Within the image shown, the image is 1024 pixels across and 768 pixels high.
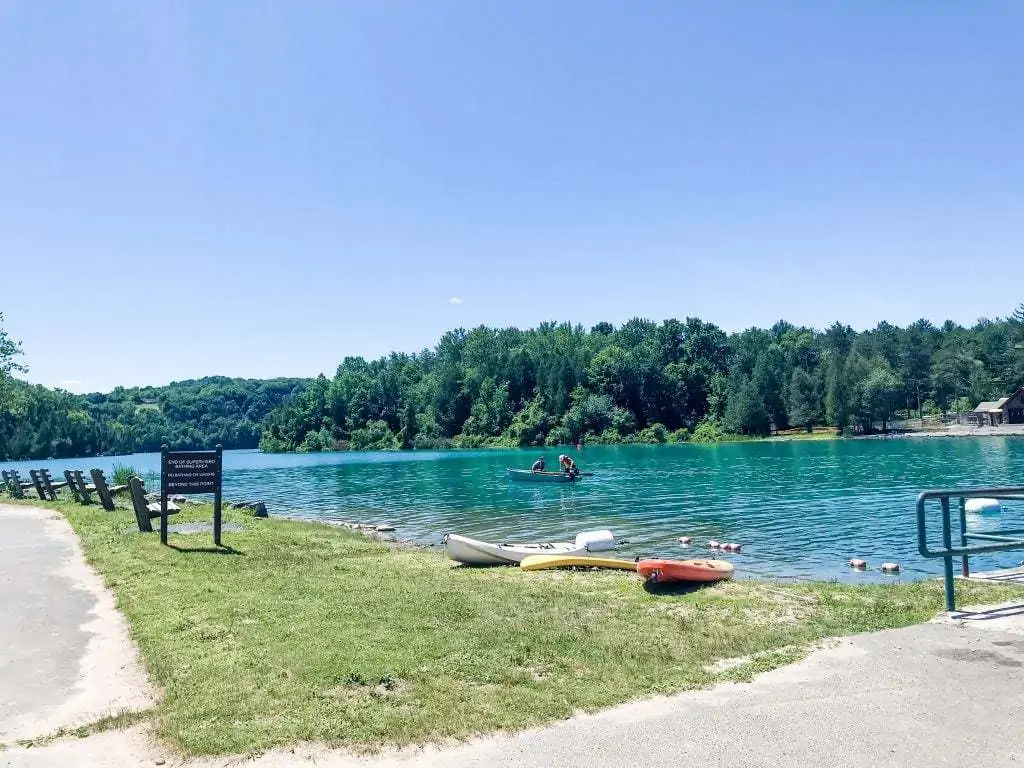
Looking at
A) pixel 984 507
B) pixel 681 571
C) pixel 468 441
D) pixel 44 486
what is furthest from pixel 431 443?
pixel 681 571

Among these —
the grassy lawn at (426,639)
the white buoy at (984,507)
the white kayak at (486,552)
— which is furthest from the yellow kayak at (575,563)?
the white buoy at (984,507)

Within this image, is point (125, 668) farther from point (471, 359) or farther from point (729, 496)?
point (471, 359)

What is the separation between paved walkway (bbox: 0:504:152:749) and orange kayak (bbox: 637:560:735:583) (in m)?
8.37

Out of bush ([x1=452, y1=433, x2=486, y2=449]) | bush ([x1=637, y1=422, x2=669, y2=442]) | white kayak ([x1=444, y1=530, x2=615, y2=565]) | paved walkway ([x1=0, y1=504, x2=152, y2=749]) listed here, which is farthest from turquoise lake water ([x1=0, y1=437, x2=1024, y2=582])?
bush ([x1=452, y1=433, x2=486, y2=449])

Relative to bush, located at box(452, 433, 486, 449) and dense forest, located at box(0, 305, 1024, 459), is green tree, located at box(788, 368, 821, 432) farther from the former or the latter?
bush, located at box(452, 433, 486, 449)

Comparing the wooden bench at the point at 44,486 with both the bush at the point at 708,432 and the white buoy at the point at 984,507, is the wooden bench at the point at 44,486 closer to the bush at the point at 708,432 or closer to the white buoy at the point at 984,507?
the white buoy at the point at 984,507

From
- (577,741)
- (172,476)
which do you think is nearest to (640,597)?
(577,741)

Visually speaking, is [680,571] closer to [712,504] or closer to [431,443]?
[712,504]

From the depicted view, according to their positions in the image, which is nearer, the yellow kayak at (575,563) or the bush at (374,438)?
the yellow kayak at (575,563)

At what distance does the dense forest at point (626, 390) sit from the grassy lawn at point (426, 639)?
110 metres

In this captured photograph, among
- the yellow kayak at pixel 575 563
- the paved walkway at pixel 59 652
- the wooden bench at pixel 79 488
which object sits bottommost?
the yellow kayak at pixel 575 563

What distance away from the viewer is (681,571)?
533 inches

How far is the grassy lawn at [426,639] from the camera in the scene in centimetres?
661

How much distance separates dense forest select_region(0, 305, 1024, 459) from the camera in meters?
118
